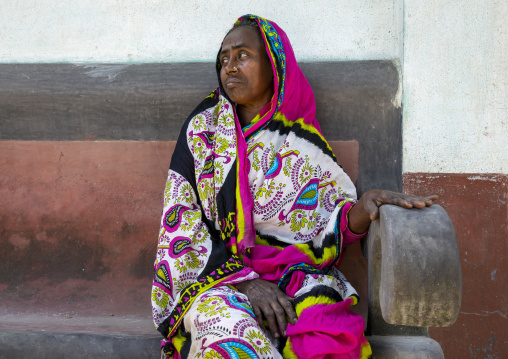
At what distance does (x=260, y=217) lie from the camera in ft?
7.91

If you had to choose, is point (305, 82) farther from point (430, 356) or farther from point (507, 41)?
point (430, 356)

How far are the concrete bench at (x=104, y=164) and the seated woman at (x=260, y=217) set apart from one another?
0.29 m

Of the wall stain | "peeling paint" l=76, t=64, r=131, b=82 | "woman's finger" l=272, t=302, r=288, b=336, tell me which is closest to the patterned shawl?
"woman's finger" l=272, t=302, r=288, b=336

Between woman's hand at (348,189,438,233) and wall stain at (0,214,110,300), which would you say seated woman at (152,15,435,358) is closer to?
woman's hand at (348,189,438,233)

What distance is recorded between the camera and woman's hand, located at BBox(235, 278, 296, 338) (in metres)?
2.03

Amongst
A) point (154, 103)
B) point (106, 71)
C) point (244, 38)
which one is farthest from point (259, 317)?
point (106, 71)

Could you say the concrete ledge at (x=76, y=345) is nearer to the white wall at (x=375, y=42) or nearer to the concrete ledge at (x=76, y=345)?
the concrete ledge at (x=76, y=345)

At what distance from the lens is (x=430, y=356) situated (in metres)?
2.05

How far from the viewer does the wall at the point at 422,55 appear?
261cm

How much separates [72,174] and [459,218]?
2011 mm

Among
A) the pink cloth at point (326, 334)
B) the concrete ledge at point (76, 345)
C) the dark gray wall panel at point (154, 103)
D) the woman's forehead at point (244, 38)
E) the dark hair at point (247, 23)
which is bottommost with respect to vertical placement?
the concrete ledge at point (76, 345)

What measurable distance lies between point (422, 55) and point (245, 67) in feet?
3.02

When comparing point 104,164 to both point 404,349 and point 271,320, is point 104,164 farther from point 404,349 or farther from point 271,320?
point 404,349

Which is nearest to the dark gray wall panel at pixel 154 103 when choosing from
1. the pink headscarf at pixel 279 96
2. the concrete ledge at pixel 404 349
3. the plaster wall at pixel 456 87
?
the plaster wall at pixel 456 87
